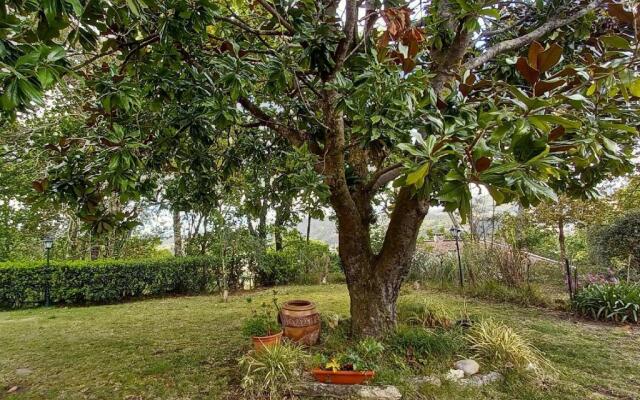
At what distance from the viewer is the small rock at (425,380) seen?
2.69 metres

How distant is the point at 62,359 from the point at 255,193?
100 inches

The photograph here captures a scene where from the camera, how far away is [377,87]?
1.82 m

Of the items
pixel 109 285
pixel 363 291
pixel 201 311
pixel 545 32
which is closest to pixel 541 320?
pixel 363 291

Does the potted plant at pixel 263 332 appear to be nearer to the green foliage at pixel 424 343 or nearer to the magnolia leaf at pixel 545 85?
the green foliage at pixel 424 343

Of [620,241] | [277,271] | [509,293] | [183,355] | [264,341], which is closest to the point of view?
[264,341]

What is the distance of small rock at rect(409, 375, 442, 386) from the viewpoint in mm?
2686

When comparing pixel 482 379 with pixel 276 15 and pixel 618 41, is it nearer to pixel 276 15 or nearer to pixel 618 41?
pixel 618 41

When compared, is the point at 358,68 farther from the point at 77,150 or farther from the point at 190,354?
the point at 190,354

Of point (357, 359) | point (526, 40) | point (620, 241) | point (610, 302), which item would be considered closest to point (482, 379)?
point (357, 359)

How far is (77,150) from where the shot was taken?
2557mm

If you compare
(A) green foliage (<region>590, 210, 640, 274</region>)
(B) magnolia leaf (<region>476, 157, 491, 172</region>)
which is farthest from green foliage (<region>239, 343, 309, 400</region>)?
(A) green foliage (<region>590, 210, 640, 274</region>)

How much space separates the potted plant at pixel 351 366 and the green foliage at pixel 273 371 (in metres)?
0.17

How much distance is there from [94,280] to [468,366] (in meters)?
6.79

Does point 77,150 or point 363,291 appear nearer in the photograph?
point 77,150
